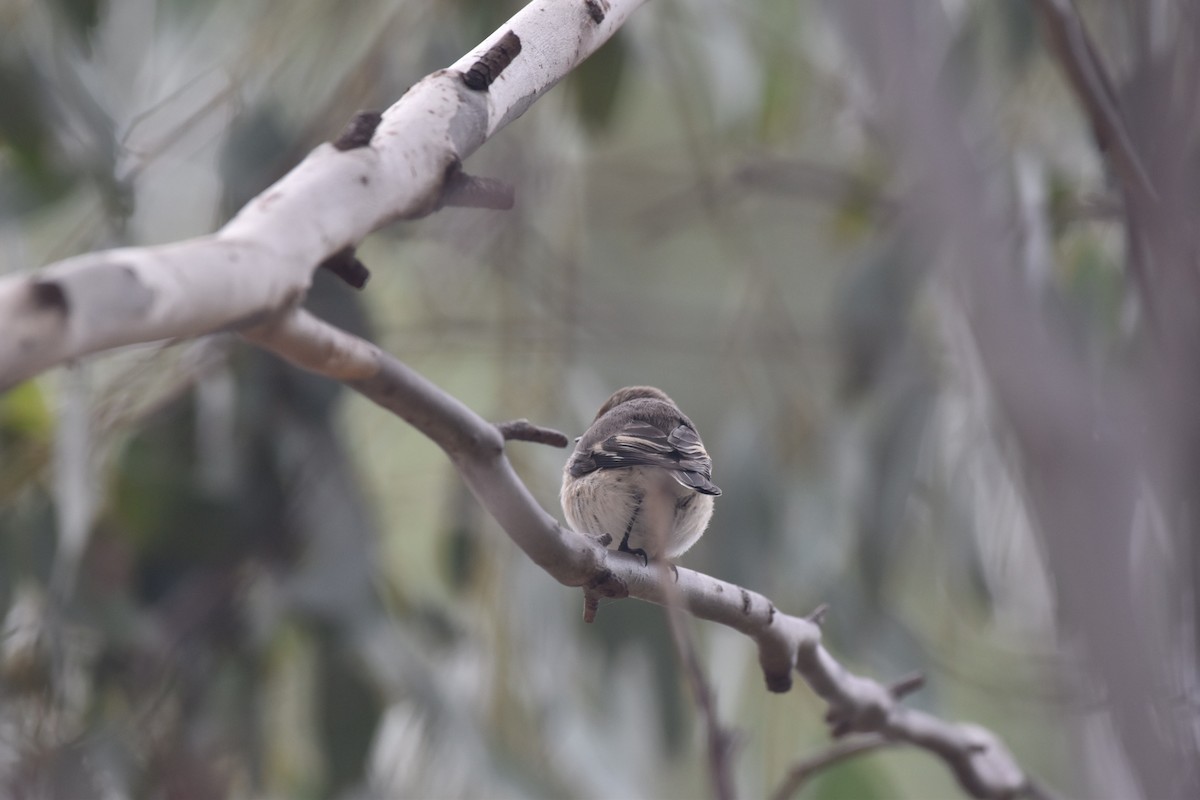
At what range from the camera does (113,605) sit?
285 cm

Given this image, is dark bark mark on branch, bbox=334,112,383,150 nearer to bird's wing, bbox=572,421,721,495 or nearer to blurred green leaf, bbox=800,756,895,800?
bird's wing, bbox=572,421,721,495

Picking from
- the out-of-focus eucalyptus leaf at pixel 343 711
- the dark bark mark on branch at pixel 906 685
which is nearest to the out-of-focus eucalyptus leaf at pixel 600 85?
the out-of-focus eucalyptus leaf at pixel 343 711

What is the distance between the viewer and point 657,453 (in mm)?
1737

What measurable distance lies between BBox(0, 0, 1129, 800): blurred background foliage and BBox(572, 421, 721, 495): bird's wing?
828 mm

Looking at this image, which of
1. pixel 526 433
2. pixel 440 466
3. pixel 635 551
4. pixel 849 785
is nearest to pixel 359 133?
pixel 526 433

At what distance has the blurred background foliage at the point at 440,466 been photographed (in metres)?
2.80

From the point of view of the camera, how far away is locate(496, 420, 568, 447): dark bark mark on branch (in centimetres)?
112

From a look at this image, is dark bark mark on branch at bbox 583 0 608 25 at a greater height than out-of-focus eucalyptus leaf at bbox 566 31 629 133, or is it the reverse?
out-of-focus eucalyptus leaf at bbox 566 31 629 133

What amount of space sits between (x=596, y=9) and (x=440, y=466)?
2.60 m

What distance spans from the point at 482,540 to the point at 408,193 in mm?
2451

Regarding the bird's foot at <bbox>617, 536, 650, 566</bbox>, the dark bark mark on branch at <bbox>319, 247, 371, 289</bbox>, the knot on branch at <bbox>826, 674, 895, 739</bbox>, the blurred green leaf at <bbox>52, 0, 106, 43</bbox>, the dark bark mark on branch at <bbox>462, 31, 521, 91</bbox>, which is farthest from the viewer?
the blurred green leaf at <bbox>52, 0, 106, 43</bbox>

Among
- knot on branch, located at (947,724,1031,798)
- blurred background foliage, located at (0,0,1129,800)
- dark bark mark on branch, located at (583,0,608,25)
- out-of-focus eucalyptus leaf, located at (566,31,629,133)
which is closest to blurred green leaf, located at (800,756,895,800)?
blurred background foliage, located at (0,0,1129,800)

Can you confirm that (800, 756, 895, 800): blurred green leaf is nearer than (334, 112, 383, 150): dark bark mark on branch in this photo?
No

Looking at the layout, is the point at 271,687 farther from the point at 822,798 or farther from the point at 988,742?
the point at 988,742
